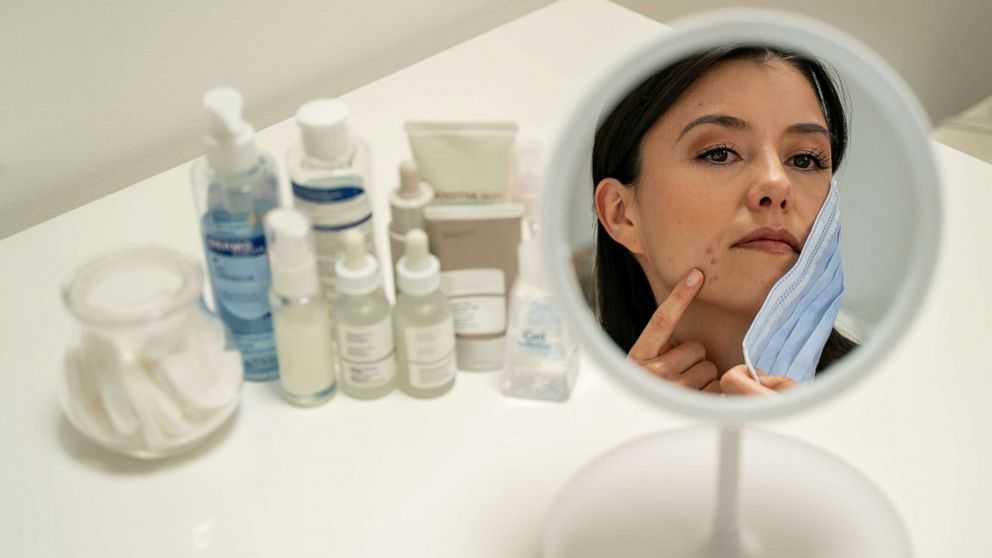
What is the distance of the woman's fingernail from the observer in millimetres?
595

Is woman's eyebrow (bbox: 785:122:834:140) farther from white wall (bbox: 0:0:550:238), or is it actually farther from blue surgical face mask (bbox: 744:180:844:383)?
white wall (bbox: 0:0:550:238)

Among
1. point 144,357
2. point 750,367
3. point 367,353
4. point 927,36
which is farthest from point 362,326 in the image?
point 927,36

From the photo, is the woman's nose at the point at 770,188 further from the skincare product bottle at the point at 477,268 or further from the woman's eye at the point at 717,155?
the skincare product bottle at the point at 477,268

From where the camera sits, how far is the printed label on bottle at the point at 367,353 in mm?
687

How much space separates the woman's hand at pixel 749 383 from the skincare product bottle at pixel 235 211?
283 millimetres

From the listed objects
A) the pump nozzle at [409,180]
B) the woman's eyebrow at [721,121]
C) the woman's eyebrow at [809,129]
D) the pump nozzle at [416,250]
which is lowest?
the pump nozzle at [416,250]

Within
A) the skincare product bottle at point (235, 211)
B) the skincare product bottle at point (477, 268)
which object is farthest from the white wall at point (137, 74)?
the skincare product bottle at point (477, 268)

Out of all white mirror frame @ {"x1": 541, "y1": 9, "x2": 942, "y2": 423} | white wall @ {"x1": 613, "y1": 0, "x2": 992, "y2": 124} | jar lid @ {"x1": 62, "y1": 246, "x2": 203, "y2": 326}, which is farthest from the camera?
white wall @ {"x1": 613, "y1": 0, "x2": 992, "y2": 124}

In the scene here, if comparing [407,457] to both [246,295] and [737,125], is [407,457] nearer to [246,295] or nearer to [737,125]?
[246,295]

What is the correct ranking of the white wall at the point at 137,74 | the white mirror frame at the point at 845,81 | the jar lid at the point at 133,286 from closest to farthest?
the white mirror frame at the point at 845,81, the jar lid at the point at 133,286, the white wall at the point at 137,74

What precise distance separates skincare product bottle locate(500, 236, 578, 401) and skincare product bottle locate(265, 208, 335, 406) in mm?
114

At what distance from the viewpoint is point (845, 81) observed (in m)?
0.54

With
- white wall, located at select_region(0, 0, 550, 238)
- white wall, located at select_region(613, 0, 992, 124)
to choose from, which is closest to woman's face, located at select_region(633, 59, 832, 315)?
white wall, located at select_region(0, 0, 550, 238)

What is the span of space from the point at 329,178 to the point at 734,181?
236mm
